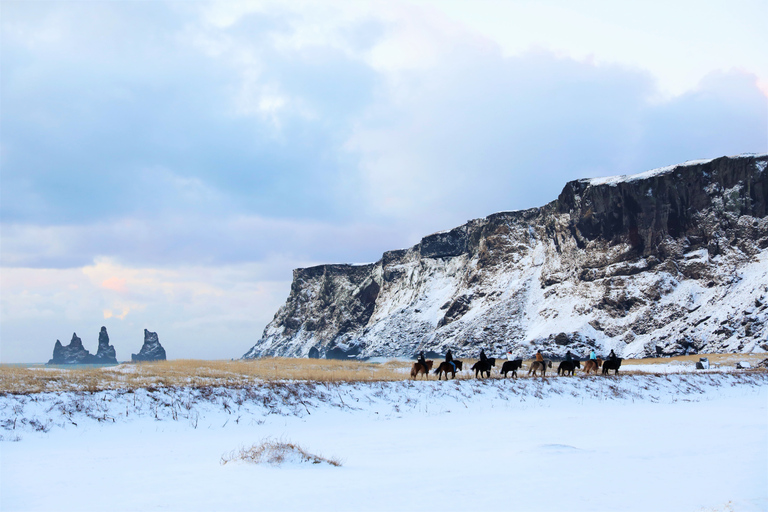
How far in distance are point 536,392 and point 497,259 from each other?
91595mm

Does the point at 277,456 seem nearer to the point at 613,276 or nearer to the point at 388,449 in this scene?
the point at 388,449

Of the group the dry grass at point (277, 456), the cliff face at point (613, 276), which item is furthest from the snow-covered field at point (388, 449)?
the cliff face at point (613, 276)

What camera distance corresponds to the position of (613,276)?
299 feet

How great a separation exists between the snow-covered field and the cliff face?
56.8 meters

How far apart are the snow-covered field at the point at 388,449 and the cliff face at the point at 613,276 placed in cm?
5685

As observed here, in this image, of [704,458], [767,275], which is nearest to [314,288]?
[767,275]

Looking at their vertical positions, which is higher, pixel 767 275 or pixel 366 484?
pixel 767 275

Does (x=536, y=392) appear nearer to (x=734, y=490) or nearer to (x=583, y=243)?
(x=734, y=490)

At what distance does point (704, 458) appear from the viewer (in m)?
12.0

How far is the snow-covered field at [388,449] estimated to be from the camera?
8.64 meters

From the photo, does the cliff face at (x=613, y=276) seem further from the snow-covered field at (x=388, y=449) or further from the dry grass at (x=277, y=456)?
the dry grass at (x=277, y=456)

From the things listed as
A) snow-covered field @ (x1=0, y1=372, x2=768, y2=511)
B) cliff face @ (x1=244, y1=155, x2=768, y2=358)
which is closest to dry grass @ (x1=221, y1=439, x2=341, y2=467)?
snow-covered field @ (x1=0, y1=372, x2=768, y2=511)

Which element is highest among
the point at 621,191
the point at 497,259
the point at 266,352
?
the point at 621,191

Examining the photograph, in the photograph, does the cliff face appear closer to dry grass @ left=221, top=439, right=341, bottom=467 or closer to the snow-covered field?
the snow-covered field
